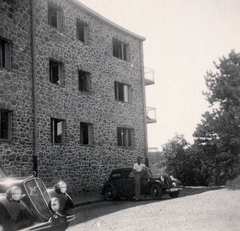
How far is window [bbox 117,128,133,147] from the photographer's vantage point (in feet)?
67.1

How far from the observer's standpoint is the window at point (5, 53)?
13.9 metres

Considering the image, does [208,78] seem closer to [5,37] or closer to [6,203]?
[5,37]

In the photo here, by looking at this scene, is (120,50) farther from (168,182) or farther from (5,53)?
(168,182)

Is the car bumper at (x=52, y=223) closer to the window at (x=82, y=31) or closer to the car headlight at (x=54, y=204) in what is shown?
the car headlight at (x=54, y=204)

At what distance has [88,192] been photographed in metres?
17.1

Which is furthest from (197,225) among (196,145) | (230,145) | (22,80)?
(230,145)

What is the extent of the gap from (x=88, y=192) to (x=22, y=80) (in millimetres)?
6110

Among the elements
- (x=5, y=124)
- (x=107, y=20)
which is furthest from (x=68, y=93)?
(x=107, y=20)

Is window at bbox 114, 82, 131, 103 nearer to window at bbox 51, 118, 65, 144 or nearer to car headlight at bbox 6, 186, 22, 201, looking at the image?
window at bbox 51, 118, 65, 144

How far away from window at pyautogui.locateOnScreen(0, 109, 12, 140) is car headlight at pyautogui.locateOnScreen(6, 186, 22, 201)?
8.55 metres

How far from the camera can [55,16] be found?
17000 millimetres

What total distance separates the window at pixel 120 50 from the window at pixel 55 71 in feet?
17.2

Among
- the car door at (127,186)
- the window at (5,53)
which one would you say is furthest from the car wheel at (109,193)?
the window at (5,53)

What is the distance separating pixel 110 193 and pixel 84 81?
262 inches
